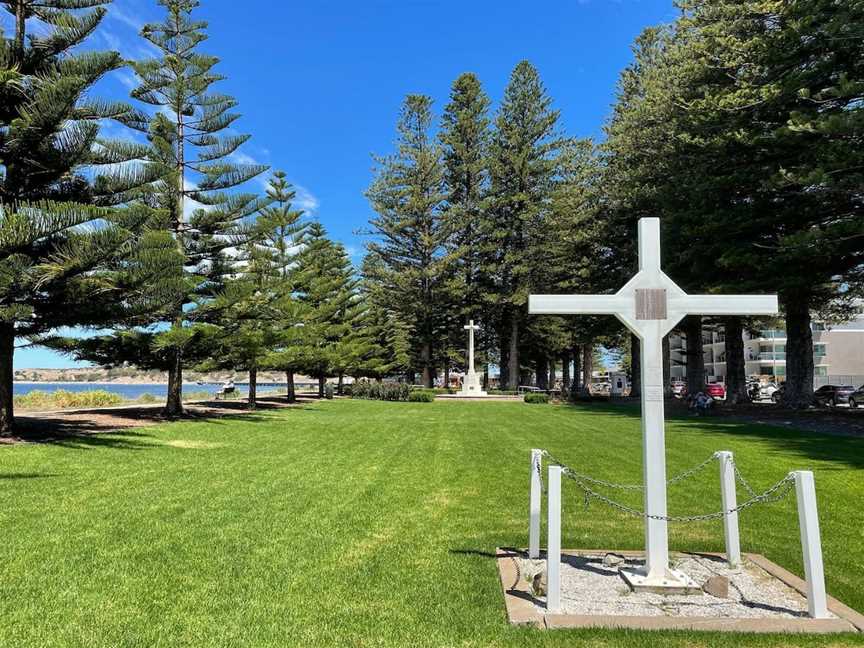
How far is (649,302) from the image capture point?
15.1 feet

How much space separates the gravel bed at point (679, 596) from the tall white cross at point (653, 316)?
0.20m

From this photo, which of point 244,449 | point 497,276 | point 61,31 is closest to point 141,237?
point 61,31

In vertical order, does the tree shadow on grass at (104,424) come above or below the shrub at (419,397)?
above

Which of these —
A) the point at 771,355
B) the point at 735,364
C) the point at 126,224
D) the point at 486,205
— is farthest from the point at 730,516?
the point at 771,355

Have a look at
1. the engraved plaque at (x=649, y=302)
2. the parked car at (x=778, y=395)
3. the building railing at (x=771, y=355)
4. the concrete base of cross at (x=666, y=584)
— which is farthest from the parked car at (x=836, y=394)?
the building railing at (x=771, y=355)

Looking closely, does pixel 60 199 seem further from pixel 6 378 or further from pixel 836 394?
pixel 836 394

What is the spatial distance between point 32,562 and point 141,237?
388 inches

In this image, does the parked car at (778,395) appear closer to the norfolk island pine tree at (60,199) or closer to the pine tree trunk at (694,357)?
the pine tree trunk at (694,357)

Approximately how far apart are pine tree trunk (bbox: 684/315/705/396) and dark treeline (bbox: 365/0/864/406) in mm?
142

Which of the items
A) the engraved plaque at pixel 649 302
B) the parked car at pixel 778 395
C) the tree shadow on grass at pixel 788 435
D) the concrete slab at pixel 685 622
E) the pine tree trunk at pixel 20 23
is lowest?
the tree shadow on grass at pixel 788 435

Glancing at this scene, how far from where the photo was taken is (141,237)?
42.8ft

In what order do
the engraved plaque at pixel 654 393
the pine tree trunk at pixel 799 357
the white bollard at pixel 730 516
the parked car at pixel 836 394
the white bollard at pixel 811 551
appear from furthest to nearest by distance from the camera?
the parked car at pixel 836 394, the pine tree trunk at pixel 799 357, the white bollard at pixel 730 516, the engraved plaque at pixel 654 393, the white bollard at pixel 811 551

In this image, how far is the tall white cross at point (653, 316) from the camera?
4.31 meters

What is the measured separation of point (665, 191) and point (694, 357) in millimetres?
10975
